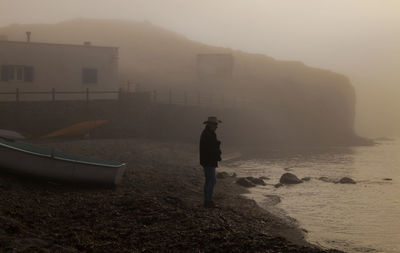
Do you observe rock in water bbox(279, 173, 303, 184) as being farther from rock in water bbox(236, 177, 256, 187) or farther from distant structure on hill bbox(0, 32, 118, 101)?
distant structure on hill bbox(0, 32, 118, 101)

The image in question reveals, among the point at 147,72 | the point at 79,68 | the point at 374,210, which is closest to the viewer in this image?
the point at 374,210

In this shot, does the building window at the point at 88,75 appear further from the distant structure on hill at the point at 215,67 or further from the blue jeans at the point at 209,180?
the blue jeans at the point at 209,180

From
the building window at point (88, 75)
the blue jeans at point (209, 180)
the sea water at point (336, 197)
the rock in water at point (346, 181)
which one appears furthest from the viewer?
the building window at point (88, 75)

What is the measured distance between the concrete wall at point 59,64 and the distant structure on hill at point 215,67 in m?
22.8

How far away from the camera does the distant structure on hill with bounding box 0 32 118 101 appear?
36.0m

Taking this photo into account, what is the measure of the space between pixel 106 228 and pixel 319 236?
661 centimetres

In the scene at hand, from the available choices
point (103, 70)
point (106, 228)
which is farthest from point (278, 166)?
point (106, 228)

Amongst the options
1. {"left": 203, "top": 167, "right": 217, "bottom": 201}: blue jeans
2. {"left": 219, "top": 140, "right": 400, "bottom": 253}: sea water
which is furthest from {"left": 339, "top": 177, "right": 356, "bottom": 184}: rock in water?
{"left": 203, "top": 167, "right": 217, "bottom": 201}: blue jeans

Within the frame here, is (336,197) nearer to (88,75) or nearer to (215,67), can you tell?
(88,75)

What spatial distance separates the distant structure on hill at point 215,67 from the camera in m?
60.9

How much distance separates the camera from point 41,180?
1662cm

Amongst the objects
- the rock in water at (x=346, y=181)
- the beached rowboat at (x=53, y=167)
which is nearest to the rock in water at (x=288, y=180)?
the rock in water at (x=346, y=181)

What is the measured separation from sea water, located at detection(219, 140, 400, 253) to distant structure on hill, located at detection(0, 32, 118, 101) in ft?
40.4

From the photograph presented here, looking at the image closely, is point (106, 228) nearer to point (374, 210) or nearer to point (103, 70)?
point (374, 210)
